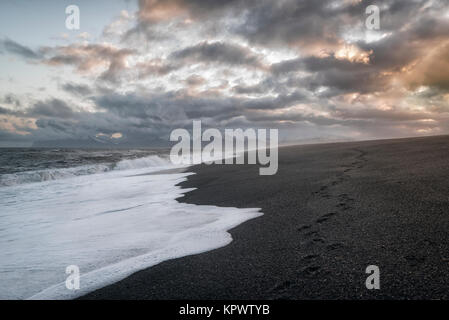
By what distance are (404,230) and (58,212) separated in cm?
847

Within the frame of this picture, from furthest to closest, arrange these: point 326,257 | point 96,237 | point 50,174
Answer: point 50,174 < point 96,237 < point 326,257

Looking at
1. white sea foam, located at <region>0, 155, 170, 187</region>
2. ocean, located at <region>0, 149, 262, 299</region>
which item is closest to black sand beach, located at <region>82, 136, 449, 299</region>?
ocean, located at <region>0, 149, 262, 299</region>

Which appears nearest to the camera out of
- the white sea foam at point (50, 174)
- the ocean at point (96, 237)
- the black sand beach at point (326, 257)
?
the black sand beach at point (326, 257)

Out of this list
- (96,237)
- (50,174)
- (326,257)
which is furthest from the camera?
(50,174)

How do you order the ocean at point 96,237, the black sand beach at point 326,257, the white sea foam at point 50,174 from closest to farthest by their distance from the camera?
the black sand beach at point 326,257 < the ocean at point 96,237 < the white sea foam at point 50,174

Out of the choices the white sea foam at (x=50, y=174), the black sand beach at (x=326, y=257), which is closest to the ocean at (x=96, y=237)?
the black sand beach at (x=326, y=257)

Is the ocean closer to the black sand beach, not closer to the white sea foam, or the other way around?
the black sand beach

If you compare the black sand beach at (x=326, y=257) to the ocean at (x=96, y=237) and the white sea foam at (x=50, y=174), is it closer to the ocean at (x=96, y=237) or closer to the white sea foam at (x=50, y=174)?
the ocean at (x=96, y=237)

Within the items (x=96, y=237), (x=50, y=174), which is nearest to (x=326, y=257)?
(x=96, y=237)

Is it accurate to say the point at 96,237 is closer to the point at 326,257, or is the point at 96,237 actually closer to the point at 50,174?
the point at 326,257

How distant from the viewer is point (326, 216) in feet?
14.7
